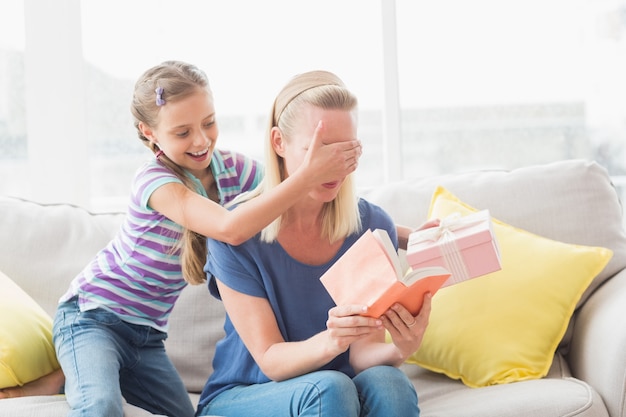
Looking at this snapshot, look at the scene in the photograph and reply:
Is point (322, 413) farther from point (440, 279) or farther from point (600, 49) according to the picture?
point (600, 49)

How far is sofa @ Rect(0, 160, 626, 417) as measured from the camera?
208cm

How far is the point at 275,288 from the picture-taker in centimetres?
184

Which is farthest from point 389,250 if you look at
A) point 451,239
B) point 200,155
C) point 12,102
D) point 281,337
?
point 12,102

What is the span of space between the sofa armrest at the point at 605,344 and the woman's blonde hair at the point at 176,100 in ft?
3.17

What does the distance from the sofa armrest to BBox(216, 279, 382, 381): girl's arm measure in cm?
66

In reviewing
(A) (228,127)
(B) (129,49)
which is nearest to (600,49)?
(A) (228,127)

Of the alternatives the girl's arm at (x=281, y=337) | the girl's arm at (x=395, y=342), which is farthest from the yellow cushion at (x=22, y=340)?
the girl's arm at (x=395, y=342)

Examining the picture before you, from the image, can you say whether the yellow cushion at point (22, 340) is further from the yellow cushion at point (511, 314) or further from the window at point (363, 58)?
the window at point (363, 58)

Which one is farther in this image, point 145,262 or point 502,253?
point 502,253

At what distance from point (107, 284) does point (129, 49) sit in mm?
1572

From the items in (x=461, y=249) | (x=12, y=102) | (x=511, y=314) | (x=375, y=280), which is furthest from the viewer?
(x=12, y=102)

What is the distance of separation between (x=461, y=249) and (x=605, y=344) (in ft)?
1.89

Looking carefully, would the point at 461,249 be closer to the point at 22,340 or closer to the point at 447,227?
the point at 447,227

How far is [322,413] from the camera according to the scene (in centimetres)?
156
